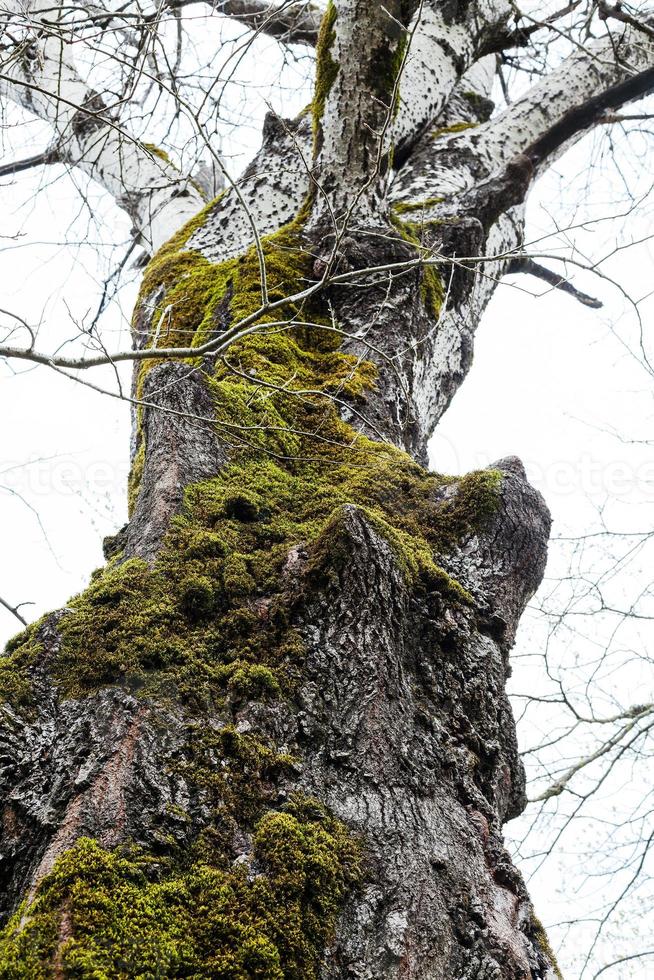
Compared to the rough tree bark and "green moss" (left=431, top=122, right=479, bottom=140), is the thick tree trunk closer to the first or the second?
the rough tree bark

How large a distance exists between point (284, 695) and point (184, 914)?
1.41ft

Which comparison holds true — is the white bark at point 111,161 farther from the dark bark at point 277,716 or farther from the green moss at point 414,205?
the dark bark at point 277,716

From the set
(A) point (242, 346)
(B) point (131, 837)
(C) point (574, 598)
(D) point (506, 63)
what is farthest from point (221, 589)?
(D) point (506, 63)

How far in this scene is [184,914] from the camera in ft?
3.65

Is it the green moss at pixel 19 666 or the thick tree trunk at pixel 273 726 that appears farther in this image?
the green moss at pixel 19 666

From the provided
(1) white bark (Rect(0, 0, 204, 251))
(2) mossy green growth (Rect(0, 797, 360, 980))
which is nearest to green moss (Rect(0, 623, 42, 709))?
(2) mossy green growth (Rect(0, 797, 360, 980))

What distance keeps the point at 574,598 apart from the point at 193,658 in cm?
368

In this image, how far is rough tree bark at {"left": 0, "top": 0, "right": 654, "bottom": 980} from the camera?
3.78ft

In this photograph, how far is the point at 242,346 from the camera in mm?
2406

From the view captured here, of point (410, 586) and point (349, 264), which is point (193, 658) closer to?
point (410, 586)

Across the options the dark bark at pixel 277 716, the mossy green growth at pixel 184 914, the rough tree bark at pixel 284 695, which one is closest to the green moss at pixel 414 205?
the rough tree bark at pixel 284 695

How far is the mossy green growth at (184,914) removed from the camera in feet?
3.36

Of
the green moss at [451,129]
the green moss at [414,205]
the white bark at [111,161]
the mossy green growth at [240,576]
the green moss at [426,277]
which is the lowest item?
the mossy green growth at [240,576]

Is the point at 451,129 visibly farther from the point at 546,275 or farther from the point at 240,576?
the point at 240,576
